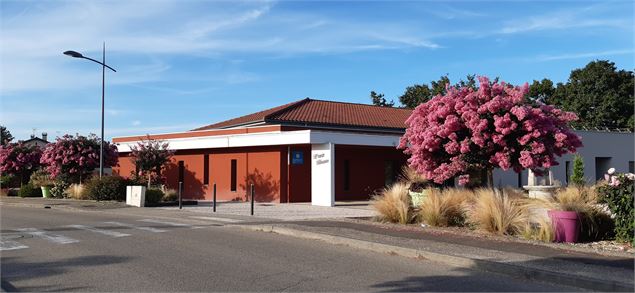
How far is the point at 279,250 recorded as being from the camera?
36.0 ft

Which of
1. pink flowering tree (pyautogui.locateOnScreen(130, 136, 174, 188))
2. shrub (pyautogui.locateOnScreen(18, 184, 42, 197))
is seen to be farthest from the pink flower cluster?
pink flowering tree (pyautogui.locateOnScreen(130, 136, 174, 188))

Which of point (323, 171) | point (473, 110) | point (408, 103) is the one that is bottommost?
point (323, 171)

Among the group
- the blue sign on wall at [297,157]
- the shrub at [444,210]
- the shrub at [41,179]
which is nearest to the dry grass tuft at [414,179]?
the shrub at [444,210]

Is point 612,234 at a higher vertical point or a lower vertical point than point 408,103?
lower

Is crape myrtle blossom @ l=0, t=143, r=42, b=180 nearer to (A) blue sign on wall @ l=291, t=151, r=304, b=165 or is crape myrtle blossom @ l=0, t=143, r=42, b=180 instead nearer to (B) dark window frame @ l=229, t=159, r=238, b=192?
(B) dark window frame @ l=229, t=159, r=238, b=192

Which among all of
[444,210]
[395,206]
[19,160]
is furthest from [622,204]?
[19,160]

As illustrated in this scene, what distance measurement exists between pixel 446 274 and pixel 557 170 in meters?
27.0

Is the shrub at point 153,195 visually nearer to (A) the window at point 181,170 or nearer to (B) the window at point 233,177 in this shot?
(B) the window at point 233,177

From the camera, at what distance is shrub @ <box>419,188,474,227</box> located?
13852 millimetres

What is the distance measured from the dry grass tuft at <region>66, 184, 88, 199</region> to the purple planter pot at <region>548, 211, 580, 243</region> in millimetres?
22739

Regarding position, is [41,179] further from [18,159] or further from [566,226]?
[566,226]

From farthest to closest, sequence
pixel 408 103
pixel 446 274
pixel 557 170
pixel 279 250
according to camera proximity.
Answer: pixel 408 103, pixel 557 170, pixel 279 250, pixel 446 274

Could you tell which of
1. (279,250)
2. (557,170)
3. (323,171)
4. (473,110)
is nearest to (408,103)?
(557,170)

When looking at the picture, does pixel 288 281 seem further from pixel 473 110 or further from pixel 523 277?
pixel 473 110
